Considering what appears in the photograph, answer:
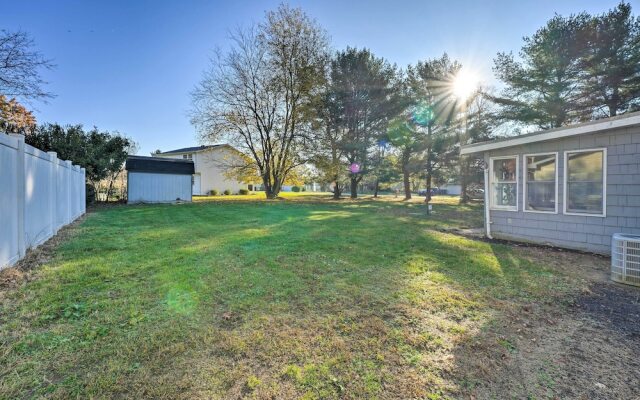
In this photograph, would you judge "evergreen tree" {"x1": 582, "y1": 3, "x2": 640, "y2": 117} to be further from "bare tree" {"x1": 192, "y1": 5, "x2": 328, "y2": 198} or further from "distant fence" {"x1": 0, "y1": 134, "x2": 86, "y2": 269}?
"distant fence" {"x1": 0, "y1": 134, "x2": 86, "y2": 269}

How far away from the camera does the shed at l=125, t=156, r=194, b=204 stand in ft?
58.0

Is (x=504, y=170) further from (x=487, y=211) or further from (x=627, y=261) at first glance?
(x=627, y=261)

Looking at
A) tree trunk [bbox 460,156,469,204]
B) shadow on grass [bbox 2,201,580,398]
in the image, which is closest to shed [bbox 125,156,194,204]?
shadow on grass [bbox 2,201,580,398]

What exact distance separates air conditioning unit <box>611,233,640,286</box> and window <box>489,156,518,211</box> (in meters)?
3.25

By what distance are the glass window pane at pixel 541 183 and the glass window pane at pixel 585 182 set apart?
0.32m

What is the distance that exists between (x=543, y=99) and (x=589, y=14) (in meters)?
4.05

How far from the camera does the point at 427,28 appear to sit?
10.5 metres

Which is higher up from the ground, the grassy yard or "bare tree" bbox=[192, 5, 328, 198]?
"bare tree" bbox=[192, 5, 328, 198]

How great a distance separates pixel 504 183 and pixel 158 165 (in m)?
19.0

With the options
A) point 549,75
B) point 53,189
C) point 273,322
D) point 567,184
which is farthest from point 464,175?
point 53,189

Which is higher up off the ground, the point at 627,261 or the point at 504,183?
the point at 504,183

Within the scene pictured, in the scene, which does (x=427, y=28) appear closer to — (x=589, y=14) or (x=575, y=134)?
(x=575, y=134)

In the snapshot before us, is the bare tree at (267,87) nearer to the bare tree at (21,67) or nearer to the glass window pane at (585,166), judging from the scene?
the bare tree at (21,67)

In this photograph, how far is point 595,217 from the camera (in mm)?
6133
